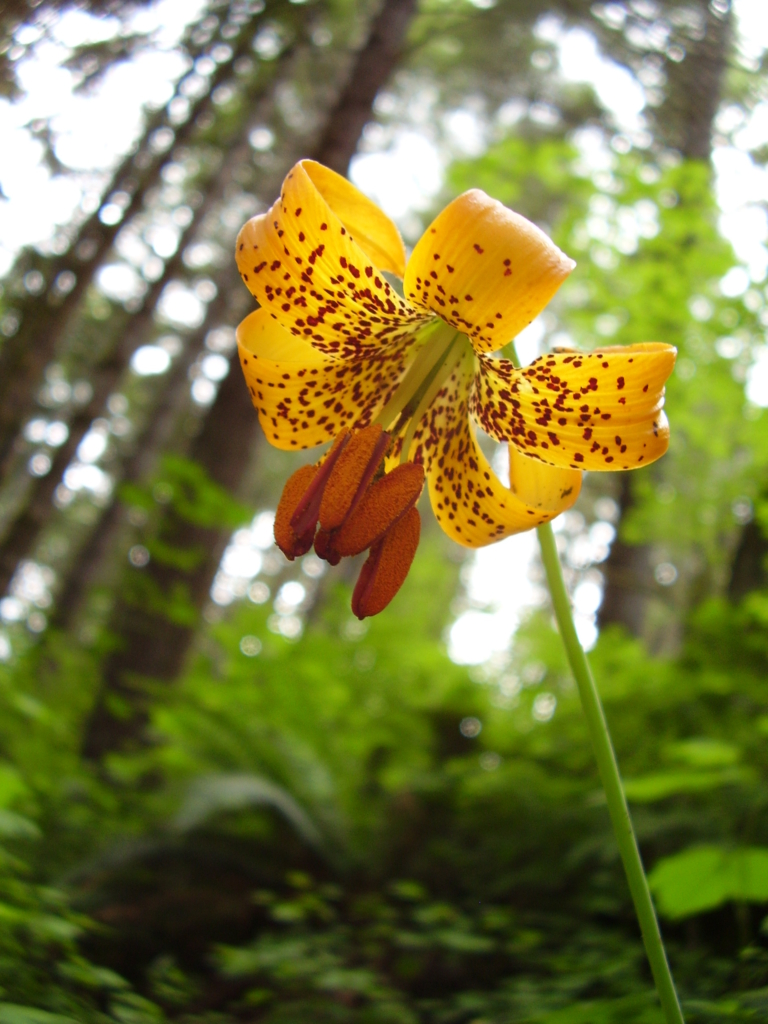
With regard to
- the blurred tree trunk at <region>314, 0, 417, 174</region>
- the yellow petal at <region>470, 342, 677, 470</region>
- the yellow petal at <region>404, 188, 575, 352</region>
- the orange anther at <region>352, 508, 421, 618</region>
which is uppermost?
the blurred tree trunk at <region>314, 0, 417, 174</region>

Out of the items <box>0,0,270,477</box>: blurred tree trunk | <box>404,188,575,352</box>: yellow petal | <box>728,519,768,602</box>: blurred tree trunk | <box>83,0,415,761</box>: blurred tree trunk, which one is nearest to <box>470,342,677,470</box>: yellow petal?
<box>404,188,575,352</box>: yellow petal

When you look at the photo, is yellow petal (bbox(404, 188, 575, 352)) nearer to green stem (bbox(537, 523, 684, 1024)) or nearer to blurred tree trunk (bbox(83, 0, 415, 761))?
green stem (bbox(537, 523, 684, 1024))

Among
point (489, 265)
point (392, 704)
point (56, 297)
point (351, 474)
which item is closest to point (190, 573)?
point (392, 704)

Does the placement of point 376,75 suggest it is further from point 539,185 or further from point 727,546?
point 539,185

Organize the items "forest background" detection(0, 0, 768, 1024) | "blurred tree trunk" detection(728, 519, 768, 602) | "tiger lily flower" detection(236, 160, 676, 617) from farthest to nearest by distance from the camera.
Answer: "blurred tree trunk" detection(728, 519, 768, 602)
"forest background" detection(0, 0, 768, 1024)
"tiger lily flower" detection(236, 160, 676, 617)

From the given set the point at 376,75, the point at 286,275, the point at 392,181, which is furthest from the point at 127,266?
the point at 286,275

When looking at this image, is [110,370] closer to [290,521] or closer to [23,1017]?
[290,521]

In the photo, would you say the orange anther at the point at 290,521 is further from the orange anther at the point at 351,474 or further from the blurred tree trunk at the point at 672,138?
the blurred tree trunk at the point at 672,138
